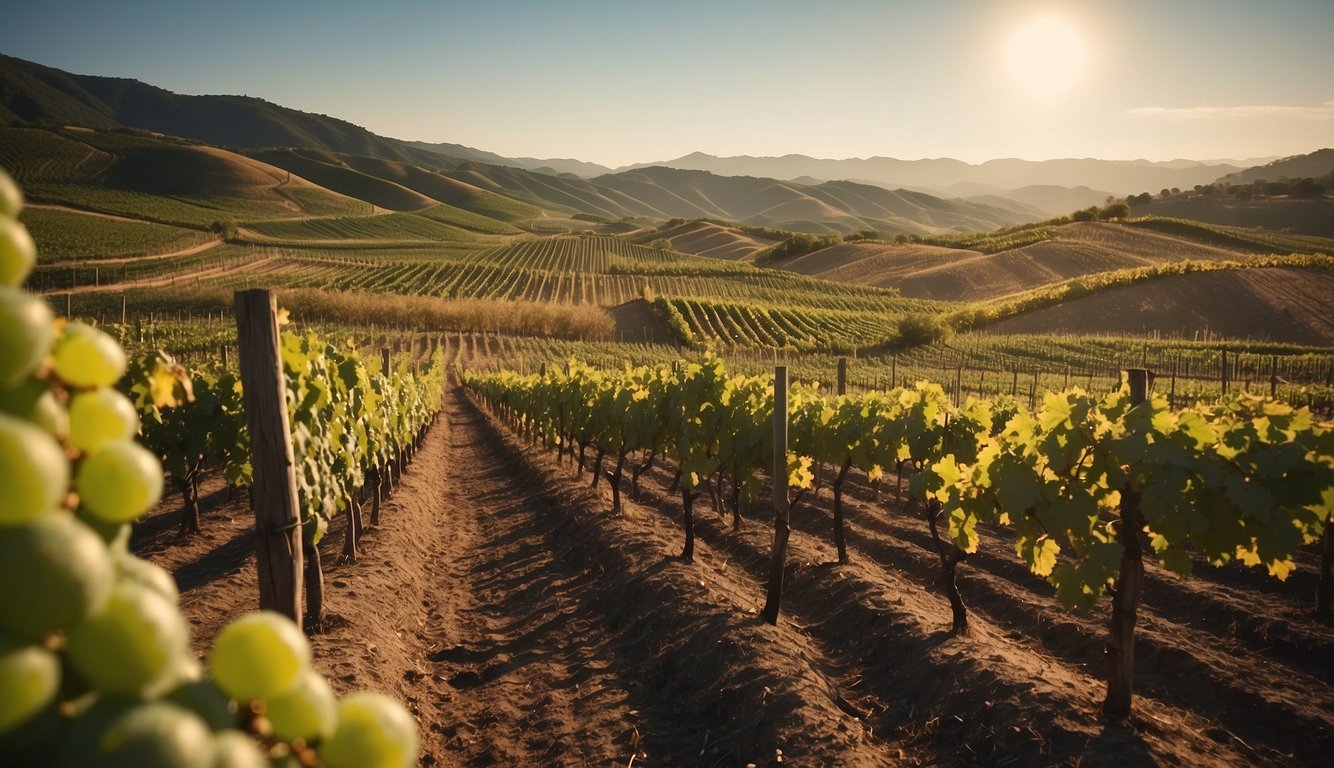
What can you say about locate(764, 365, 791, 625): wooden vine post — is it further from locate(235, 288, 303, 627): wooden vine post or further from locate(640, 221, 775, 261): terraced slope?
locate(640, 221, 775, 261): terraced slope

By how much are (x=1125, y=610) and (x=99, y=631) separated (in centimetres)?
610

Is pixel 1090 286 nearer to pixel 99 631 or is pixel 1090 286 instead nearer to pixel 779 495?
pixel 779 495

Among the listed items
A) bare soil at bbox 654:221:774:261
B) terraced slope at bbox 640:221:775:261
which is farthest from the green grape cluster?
bare soil at bbox 654:221:774:261

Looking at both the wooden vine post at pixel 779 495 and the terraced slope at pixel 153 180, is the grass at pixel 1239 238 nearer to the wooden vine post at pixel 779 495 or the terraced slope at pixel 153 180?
the wooden vine post at pixel 779 495

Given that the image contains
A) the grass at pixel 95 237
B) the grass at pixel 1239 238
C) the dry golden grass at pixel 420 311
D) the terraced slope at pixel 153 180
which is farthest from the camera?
the terraced slope at pixel 153 180

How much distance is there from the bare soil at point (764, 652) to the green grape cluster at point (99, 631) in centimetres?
452

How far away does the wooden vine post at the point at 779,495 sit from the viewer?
7355 mm

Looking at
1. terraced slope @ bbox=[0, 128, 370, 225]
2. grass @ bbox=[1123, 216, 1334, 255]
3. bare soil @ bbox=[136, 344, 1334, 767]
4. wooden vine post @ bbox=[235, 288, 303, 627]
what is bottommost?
bare soil @ bbox=[136, 344, 1334, 767]

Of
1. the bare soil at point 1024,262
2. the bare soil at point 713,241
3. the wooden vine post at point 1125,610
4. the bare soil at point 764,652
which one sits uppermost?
the bare soil at point 713,241

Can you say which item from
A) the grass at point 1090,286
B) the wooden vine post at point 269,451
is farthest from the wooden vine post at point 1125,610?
the grass at point 1090,286

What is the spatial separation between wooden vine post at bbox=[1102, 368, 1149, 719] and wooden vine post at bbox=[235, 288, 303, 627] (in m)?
5.48

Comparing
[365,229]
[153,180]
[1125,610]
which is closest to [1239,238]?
[1125,610]

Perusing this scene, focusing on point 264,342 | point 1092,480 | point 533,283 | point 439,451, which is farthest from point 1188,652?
point 533,283

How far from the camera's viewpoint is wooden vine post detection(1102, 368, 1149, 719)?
17.5 feet
